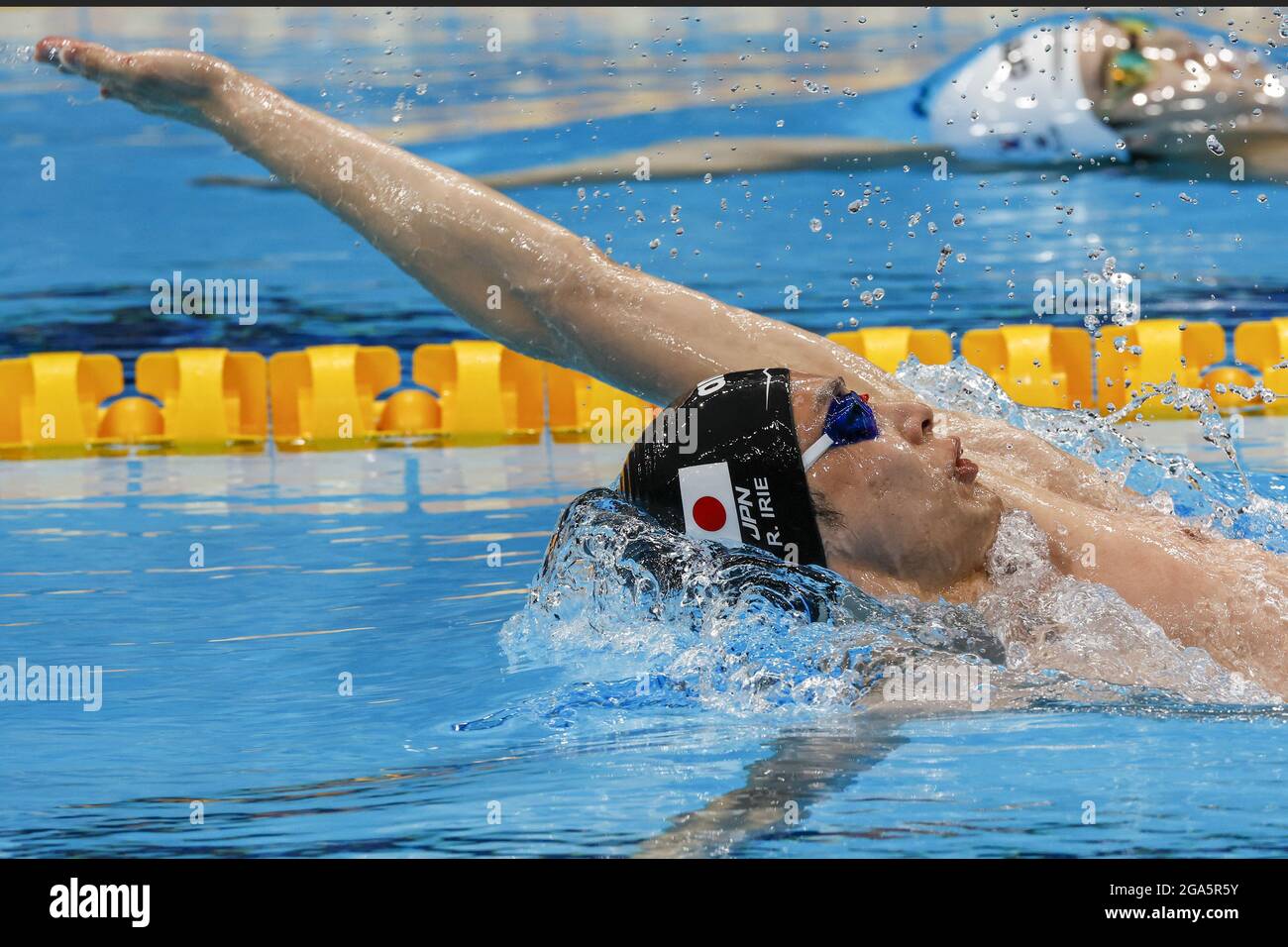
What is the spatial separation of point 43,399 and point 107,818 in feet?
17.9

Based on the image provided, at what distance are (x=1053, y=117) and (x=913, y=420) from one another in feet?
39.0

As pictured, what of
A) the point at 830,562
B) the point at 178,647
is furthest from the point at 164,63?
the point at 830,562

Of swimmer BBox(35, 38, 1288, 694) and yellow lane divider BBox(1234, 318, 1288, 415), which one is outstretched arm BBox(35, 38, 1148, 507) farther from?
yellow lane divider BBox(1234, 318, 1288, 415)

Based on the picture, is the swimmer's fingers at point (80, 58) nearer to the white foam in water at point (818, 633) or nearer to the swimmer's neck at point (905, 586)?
the white foam in water at point (818, 633)

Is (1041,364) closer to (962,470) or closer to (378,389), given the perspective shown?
(378,389)

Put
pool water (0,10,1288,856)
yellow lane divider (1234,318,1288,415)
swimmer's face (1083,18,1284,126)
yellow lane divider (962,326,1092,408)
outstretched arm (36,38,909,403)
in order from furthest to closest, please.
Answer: swimmer's face (1083,18,1284,126) < yellow lane divider (1234,318,1288,415) < yellow lane divider (962,326,1092,408) < outstretched arm (36,38,909,403) < pool water (0,10,1288,856)

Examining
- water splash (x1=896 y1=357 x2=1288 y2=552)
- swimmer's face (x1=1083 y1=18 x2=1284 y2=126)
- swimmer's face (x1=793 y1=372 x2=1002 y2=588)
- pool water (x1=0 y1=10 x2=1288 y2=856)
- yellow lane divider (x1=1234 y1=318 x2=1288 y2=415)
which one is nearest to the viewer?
pool water (x1=0 y1=10 x2=1288 y2=856)

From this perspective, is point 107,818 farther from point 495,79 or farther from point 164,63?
point 495,79

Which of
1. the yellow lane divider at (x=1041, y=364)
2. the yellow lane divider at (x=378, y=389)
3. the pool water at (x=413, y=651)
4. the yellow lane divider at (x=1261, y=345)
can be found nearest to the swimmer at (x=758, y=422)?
the pool water at (x=413, y=651)

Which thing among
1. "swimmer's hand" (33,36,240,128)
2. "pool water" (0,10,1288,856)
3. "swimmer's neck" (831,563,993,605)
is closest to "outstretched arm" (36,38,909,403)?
"swimmer's hand" (33,36,240,128)

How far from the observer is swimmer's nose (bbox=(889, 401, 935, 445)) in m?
2.41

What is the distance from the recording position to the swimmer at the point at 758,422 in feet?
7.83

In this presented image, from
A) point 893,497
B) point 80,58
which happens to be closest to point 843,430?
point 893,497
